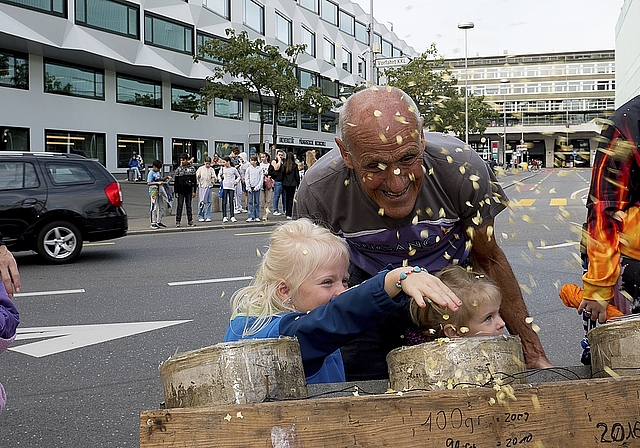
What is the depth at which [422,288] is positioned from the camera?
6.76 feet

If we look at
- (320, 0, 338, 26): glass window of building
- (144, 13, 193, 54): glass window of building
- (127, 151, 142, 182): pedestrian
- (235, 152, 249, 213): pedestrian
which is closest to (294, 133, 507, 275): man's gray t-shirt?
(235, 152, 249, 213): pedestrian

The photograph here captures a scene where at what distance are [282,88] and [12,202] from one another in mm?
21526

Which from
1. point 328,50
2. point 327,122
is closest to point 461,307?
point 328,50

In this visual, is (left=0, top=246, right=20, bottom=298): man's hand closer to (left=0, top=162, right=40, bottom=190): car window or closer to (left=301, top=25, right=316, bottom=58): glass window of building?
(left=0, top=162, right=40, bottom=190): car window

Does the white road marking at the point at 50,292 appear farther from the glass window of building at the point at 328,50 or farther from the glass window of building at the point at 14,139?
the glass window of building at the point at 328,50

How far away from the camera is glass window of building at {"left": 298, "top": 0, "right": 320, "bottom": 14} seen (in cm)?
5056

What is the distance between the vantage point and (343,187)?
10.2 ft

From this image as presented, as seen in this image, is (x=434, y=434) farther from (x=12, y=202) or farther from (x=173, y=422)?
(x=12, y=202)

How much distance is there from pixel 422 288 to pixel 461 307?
2.61 ft

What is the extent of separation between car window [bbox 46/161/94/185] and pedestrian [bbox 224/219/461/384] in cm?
944

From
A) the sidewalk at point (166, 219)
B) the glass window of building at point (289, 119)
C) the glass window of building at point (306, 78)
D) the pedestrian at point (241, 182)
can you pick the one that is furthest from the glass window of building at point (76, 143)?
the glass window of building at point (306, 78)

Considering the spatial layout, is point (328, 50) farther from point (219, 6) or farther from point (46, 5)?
point (46, 5)

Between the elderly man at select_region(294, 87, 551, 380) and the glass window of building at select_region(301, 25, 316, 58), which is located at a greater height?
the glass window of building at select_region(301, 25, 316, 58)

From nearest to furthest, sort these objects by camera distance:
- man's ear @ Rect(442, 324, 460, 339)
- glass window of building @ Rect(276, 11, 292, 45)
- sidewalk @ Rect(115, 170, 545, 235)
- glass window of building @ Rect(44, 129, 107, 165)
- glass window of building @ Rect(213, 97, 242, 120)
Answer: man's ear @ Rect(442, 324, 460, 339) → sidewalk @ Rect(115, 170, 545, 235) → glass window of building @ Rect(44, 129, 107, 165) → glass window of building @ Rect(213, 97, 242, 120) → glass window of building @ Rect(276, 11, 292, 45)
